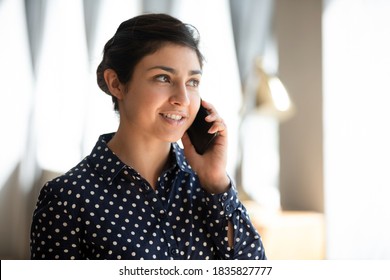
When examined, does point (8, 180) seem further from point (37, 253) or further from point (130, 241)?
point (130, 241)

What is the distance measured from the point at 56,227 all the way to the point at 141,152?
21 cm

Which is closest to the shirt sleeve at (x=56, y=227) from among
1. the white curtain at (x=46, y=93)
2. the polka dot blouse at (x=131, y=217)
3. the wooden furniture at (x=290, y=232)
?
the polka dot blouse at (x=131, y=217)

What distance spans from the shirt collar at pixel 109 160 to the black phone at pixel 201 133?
0.13ft

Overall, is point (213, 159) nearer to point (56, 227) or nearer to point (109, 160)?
point (109, 160)

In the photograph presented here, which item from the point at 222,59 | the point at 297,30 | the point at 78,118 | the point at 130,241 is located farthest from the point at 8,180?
Result: the point at 297,30

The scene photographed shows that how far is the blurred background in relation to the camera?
1.11 metres

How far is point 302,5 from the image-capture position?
51.3 inches

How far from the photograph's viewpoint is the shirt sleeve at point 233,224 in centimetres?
102

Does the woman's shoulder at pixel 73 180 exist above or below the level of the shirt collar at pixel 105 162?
below

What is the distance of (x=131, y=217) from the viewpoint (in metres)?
0.99

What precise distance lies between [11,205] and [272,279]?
1.87ft

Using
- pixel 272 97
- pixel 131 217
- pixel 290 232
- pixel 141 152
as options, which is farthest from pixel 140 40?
pixel 290 232

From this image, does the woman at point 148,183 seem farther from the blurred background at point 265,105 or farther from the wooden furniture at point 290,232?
the wooden furniture at point 290,232

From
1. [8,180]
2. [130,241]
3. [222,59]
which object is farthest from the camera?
[222,59]
